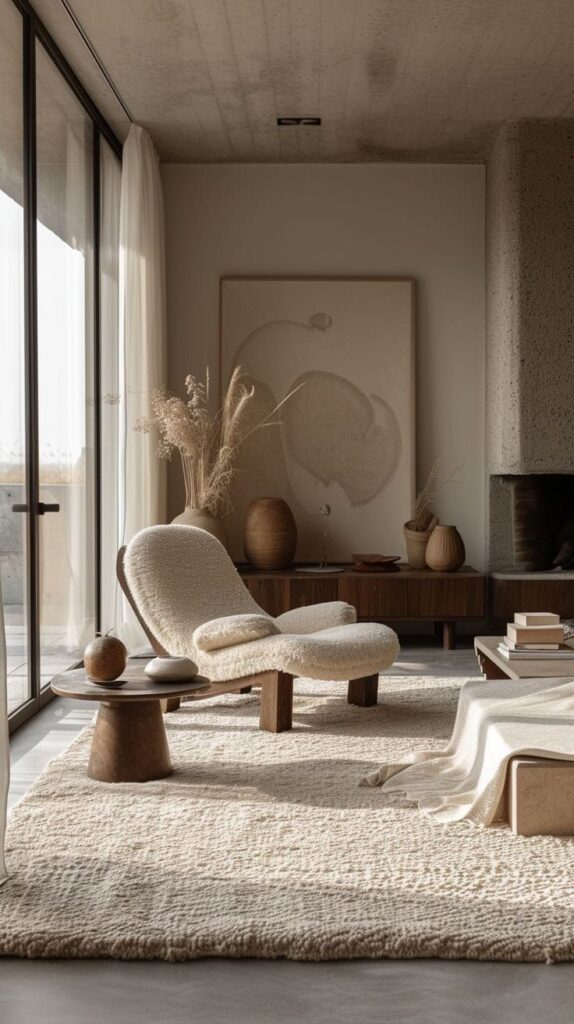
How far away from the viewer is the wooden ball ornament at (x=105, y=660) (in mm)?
3350

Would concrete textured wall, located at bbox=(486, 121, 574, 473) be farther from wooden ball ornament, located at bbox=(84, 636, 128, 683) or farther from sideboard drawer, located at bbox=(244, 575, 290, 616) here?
wooden ball ornament, located at bbox=(84, 636, 128, 683)

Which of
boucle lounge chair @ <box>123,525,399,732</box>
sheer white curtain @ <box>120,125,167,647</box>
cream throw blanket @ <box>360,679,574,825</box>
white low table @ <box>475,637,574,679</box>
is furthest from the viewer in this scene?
sheer white curtain @ <box>120,125,167,647</box>

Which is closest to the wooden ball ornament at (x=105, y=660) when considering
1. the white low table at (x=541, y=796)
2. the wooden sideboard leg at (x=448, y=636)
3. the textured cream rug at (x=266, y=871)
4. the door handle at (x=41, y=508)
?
the textured cream rug at (x=266, y=871)

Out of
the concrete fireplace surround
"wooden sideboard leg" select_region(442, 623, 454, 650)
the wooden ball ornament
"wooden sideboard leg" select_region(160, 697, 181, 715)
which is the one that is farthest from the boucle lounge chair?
the concrete fireplace surround

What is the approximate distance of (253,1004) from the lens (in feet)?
6.45

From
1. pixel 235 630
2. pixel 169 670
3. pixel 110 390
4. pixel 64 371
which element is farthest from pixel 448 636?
pixel 169 670

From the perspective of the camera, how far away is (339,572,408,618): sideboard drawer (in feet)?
20.5

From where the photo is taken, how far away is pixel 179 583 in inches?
178

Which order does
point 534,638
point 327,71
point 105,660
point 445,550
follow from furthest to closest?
point 445,550 < point 327,71 < point 534,638 < point 105,660

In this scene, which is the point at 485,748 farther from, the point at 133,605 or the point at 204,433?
the point at 204,433

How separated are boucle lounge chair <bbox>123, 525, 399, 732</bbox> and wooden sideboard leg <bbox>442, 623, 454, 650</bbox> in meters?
1.65

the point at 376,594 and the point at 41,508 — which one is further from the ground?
the point at 41,508

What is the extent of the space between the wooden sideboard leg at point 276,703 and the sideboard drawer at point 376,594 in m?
2.15

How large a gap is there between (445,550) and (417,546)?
26 centimetres
